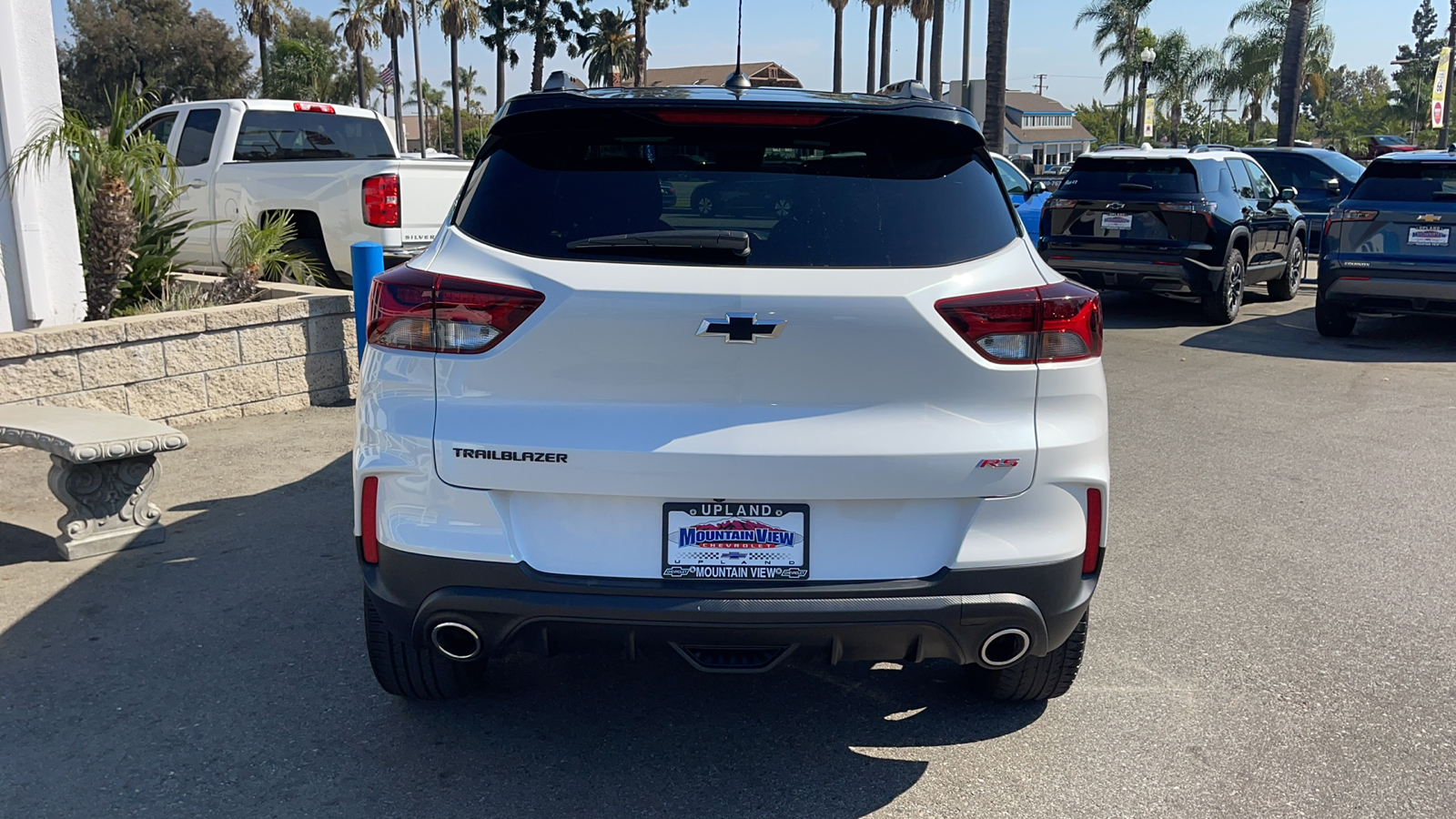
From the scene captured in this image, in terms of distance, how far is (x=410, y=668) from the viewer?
11.5ft

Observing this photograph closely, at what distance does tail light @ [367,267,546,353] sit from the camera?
9.46 feet

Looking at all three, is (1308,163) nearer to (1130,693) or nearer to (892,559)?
(1130,693)

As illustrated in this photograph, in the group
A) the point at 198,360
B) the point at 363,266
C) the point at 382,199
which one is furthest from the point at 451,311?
the point at 382,199

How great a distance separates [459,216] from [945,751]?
205 centimetres

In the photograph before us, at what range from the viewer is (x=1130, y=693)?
12.8 feet

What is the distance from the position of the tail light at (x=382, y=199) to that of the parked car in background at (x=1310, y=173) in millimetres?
13412

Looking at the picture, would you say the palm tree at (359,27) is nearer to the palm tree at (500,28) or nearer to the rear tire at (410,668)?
the palm tree at (500,28)

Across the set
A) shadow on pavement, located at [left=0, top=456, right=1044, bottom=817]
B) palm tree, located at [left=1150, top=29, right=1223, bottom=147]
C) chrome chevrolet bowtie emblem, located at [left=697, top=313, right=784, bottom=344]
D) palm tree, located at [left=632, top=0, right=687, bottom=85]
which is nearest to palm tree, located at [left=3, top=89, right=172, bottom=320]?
shadow on pavement, located at [left=0, top=456, right=1044, bottom=817]

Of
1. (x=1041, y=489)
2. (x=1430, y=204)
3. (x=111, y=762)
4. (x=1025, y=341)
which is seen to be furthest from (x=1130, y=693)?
(x=1430, y=204)

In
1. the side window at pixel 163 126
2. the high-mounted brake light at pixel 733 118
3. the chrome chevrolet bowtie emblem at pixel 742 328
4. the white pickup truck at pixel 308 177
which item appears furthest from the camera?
the side window at pixel 163 126

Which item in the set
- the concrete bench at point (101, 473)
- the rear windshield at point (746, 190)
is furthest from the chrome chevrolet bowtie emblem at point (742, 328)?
the concrete bench at point (101, 473)

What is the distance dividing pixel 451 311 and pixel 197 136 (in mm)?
9225

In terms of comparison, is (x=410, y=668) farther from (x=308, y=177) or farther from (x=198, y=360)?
(x=308, y=177)

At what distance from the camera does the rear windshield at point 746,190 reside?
302 centimetres
